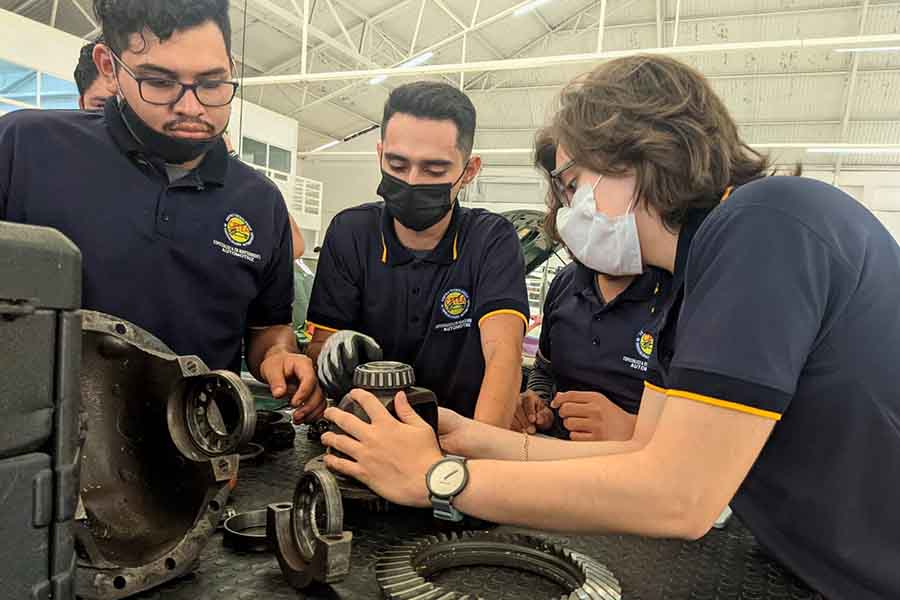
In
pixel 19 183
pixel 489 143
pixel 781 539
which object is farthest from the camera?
pixel 489 143

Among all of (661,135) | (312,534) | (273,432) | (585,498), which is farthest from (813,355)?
(273,432)

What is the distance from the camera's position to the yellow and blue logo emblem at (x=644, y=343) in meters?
1.60

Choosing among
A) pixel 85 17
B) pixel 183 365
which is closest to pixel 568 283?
pixel 183 365

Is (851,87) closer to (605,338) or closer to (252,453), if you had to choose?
(605,338)

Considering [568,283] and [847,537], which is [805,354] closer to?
[847,537]

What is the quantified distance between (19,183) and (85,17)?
846 cm

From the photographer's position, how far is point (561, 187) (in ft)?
4.12

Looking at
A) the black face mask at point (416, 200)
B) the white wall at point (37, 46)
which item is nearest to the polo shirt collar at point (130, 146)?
the black face mask at point (416, 200)

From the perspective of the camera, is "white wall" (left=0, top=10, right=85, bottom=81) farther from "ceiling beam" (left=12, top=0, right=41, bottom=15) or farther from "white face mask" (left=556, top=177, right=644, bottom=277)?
"white face mask" (left=556, top=177, right=644, bottom=277)

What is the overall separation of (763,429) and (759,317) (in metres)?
0.13

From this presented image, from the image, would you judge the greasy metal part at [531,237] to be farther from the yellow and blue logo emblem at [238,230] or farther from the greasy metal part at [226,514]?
the greasy metal part at [226,514]

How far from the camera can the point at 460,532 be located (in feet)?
3.11

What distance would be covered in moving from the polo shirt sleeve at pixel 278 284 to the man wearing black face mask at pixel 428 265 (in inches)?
6.9

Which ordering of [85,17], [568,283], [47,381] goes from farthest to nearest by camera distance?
[85,17]
[568,283]
[47,381]
